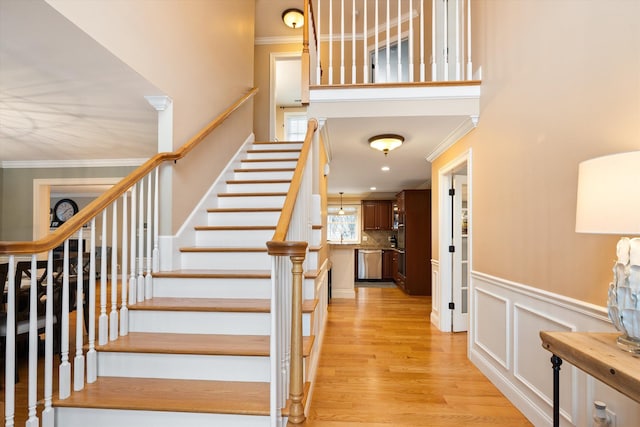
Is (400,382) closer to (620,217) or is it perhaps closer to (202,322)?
(202,322)

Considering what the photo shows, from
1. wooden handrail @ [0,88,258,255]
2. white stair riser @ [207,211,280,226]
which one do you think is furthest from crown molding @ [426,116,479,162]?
wooden handrail @ [0,88,258,255]

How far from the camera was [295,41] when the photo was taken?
5.88 metres

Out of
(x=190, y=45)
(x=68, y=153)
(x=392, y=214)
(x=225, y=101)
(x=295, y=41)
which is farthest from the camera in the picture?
(x=392, y=214)

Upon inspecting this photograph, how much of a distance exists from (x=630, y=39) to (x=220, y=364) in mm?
2477

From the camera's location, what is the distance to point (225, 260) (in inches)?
107

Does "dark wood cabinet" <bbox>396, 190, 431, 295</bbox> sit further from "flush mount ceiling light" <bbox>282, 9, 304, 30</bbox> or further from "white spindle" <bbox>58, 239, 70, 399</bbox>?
"white spindle" <bbox>58, 239, 70, 399</bbox>

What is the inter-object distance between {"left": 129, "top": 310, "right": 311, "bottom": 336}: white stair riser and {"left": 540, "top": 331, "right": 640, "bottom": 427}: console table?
1.27 meters

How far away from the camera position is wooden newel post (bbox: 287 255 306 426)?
4.90 feet

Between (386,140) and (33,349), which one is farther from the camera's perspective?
(386,140)

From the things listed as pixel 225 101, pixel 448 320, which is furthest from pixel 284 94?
pixel 448 320

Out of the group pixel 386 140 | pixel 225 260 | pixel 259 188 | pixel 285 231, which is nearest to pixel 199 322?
pixel 225 260

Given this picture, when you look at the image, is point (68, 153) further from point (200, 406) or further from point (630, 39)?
point (630, 39)

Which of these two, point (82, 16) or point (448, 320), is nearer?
point (82, 16)

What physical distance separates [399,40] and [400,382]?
2.91 metres
